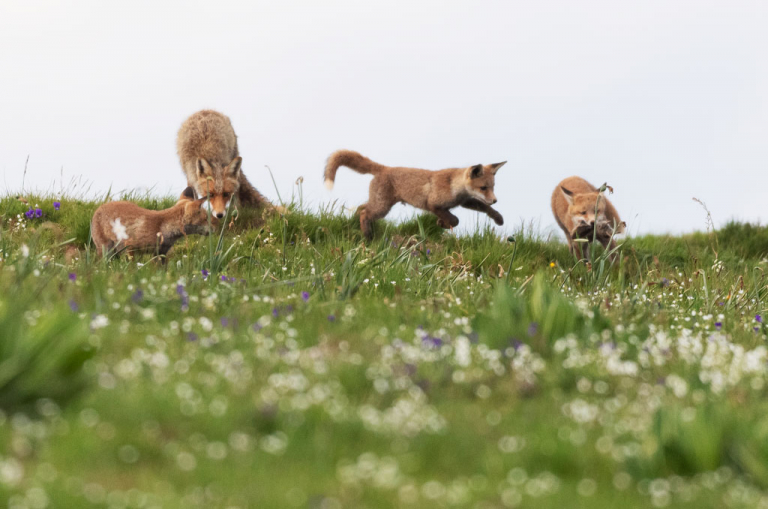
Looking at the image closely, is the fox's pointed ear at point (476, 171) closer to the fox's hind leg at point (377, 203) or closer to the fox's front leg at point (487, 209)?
the fox's front leg at point (487, 209)

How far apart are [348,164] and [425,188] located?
1629 mm

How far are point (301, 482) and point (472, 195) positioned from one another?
409 inches

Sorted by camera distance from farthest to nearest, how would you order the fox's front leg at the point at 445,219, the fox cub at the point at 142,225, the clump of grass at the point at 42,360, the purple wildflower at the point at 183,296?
the fox's front leg at the point at 445,219 < the fox cub at the point at 142,225 < the purple wildflower at the point at 183,296 < the clump of grass at the point at 42,360

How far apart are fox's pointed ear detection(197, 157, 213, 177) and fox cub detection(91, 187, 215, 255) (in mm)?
2661

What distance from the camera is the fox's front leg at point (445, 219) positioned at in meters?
12.8

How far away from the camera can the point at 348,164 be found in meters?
13.6

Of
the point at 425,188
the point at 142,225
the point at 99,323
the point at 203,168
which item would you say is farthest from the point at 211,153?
the point at 99,323

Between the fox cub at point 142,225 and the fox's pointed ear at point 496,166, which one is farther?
the fox's pointed ear at point 496,166

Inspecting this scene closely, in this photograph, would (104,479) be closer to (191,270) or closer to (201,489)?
(201,489)

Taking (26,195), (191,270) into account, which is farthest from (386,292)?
(26,195)

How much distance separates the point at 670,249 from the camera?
14875 millimetres

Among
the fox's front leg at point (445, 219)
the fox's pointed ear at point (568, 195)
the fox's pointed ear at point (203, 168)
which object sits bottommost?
the fox's front leg at point (445, 219)

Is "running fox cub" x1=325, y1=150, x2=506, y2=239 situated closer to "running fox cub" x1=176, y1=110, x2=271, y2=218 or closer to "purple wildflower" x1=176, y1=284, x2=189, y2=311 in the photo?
"running fox cub" x1=176, y1=110, x2=271, y2=218

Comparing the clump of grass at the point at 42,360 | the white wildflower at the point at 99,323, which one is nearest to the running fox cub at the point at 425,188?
the white wildflower at the point at 99,323
